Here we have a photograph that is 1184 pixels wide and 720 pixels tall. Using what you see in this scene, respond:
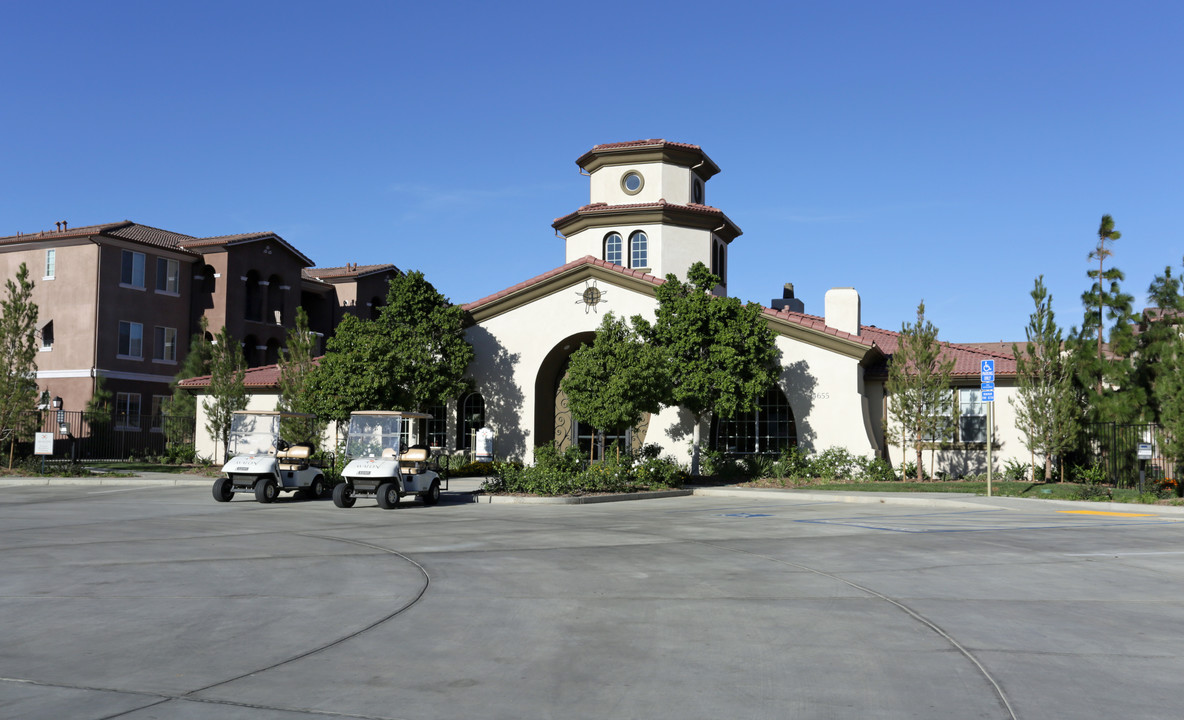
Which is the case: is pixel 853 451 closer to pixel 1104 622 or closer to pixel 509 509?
pixel 509 509

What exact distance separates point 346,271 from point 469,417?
29.0 meters

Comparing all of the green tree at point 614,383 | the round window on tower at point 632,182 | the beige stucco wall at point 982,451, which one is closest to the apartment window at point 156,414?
the round window on tower at point 632,182

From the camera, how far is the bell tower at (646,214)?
113ft

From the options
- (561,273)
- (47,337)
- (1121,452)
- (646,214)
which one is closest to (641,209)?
(646,214)

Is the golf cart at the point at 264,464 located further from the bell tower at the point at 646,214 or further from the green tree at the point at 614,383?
the bell tower at the point at 646,214

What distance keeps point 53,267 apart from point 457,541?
123 ft

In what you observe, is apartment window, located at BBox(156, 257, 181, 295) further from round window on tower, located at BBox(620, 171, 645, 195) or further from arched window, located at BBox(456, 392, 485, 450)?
round window on tower, located at BBox(620, 171, 645, 195)

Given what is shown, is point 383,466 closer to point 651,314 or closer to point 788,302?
point 651,314

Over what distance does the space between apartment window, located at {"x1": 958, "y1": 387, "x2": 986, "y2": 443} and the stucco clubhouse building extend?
4 centimetres

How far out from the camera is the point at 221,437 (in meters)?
34.8

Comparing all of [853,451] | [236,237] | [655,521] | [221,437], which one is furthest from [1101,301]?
[236,237]

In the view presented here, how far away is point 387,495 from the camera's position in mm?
19938

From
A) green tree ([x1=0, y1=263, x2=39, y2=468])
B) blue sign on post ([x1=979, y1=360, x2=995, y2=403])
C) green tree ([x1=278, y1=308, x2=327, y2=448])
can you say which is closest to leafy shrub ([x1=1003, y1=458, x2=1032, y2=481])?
blue sign on post ([x1=979, y1=360, x2=995, y2=403])

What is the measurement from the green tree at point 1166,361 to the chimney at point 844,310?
7971 millimetres
